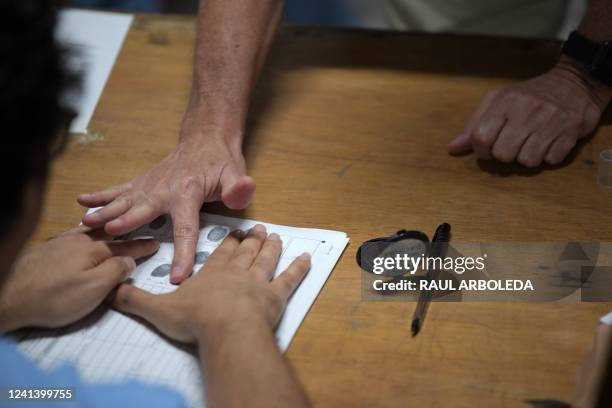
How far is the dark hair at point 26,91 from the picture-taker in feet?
1.89

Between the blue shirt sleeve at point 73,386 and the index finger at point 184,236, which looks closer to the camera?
the blue shirt sleeve at point 73,386

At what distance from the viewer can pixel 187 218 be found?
3.19 feet

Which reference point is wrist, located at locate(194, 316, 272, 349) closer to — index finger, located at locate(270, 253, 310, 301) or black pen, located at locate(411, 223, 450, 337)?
index finger, located at locate(270, 253, 310, 301)

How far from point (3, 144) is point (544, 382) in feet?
1.96

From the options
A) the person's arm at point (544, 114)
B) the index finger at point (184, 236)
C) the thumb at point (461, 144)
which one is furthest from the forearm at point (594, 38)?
the index finger at point (184, 236)

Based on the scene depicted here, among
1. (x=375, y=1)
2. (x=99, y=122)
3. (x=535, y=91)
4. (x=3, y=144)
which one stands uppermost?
(x=3, y=144)

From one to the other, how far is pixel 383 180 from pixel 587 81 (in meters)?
0.37

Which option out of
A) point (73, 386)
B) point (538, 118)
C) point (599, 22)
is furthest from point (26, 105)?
point (599, 22)

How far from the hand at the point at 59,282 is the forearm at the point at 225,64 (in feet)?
0.86

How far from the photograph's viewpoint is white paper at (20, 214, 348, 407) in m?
0.81

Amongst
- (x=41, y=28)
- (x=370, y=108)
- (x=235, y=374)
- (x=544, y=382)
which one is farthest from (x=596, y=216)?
(x=41, y=28)

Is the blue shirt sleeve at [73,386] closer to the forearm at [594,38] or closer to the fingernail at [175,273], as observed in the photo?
the fingernail at [175,273]

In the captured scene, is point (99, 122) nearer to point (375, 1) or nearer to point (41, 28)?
point (41, 28)

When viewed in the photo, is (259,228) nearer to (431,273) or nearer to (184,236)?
(184,236)
